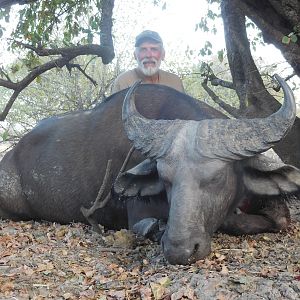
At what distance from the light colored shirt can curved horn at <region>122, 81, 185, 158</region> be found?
9.24ft

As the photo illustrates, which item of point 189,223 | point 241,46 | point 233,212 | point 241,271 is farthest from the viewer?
point 241,46

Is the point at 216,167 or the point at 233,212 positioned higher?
the point at 216,167

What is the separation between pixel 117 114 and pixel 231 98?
40.1ft

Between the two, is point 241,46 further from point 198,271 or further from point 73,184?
point 198,271

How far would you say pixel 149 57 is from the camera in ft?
25.2

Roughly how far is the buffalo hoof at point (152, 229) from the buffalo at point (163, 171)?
0.07 meters

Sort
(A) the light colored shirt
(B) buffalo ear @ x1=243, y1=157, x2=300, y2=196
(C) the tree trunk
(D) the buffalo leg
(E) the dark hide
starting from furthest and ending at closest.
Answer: (A) the light colored shirt, (C) the tree trunk, (E) the dark hide, (D) the buffalo leg, (B) buffalo ear @ x1=243, y1=157, x2=300, y2=196

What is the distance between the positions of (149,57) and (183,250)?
4.59 metres

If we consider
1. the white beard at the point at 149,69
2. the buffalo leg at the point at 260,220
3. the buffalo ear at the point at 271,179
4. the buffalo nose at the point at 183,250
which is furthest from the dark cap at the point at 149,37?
the buffalo nose at the point at 183,250

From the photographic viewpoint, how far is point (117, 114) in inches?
235

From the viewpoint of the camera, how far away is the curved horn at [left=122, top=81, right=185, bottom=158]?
433cm

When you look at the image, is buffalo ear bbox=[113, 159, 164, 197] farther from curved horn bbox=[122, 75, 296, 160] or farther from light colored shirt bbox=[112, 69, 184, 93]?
light colored shirt bbox=[112, 69, 184, 93]

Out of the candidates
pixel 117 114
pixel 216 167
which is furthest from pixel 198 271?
pixel 117 114

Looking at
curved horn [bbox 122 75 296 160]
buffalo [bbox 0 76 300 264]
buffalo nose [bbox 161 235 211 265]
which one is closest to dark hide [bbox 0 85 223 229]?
buffalo [bbox 0 76 300 264]
